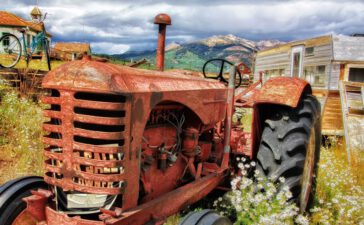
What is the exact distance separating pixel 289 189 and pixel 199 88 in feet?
4.22

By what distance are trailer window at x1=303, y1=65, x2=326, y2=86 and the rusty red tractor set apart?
448 inches

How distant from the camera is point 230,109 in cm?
364

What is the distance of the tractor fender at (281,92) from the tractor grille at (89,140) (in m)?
1.81

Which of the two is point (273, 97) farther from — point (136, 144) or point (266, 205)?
point (136, 144)

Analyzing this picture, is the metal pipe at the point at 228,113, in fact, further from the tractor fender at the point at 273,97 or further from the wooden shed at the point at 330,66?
the wooden shed at the point at 330,66

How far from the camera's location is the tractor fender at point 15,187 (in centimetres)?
251

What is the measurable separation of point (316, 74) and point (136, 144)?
13.9 m

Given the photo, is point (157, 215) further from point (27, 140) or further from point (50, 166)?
point (27, 140)

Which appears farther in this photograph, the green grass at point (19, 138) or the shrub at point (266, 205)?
the green grass at point (19, 138)

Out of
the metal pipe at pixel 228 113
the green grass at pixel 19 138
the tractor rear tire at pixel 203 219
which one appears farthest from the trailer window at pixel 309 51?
the tractor rear tire at pixel 203 219

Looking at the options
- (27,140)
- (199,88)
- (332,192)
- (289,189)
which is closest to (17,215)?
(199,88)

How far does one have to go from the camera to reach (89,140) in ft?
7.15

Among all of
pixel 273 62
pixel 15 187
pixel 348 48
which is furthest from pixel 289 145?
pixel 273 62

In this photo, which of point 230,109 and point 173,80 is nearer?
point 173,80
